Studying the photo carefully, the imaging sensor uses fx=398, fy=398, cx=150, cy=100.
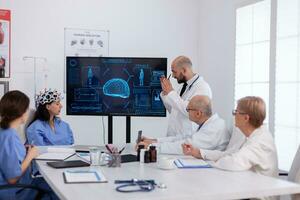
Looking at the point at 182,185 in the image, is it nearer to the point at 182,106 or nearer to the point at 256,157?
the point at 256,157

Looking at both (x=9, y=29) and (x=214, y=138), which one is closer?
(x=214, y=138)

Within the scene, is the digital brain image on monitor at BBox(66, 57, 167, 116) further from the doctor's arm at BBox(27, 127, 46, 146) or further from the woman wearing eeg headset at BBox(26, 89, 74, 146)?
the doctor's arm at BBox(27, 127, 46, 146)

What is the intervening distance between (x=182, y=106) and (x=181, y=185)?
1415mm

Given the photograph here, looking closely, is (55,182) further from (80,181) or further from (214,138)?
(214,138)

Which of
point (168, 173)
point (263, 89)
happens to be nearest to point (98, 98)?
point (263, 89)

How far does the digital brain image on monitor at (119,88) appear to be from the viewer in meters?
3.92

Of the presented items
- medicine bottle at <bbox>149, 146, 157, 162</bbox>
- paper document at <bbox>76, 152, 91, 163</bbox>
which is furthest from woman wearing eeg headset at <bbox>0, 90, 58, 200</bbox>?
medicine bottle at <bbox>149, 146, 157, 162</bbox>

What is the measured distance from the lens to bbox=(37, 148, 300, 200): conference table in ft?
5.57

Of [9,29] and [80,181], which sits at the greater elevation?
[9,29]

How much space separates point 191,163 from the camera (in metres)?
2.43

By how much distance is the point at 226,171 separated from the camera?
223cm

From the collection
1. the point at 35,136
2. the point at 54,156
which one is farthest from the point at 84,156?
the point at 35,136

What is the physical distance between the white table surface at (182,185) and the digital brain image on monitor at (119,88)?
1.60 m

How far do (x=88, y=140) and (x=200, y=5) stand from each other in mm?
2202
